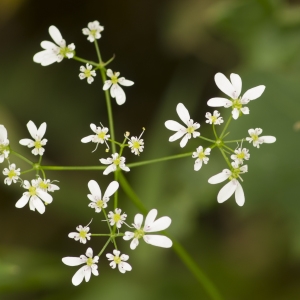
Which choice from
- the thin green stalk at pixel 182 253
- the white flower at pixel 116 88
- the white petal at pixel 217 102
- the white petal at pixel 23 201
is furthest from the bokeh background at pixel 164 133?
the white petal at pixel 23 201

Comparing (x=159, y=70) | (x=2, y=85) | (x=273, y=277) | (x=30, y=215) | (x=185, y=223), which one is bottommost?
(x=273, y=277)

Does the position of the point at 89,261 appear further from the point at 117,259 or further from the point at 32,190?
the point at 32,190

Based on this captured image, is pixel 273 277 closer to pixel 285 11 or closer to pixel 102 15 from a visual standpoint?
pixel 285 11

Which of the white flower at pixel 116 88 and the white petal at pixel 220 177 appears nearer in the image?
the white petal at pixel 220 177

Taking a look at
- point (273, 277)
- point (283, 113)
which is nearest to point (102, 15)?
point (283, 113)

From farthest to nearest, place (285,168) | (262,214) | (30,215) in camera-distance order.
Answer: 1. (30,215)
2. (262,214)
3. (285,168)

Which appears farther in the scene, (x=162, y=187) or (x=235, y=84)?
(x=162, y=187)

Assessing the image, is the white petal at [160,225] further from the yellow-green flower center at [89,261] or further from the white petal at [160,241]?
the yellow-green flower center at [89,261]

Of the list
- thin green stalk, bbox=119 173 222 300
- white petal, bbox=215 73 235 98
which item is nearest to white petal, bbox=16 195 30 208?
thin green stalk, bbox=119 173 222 300
